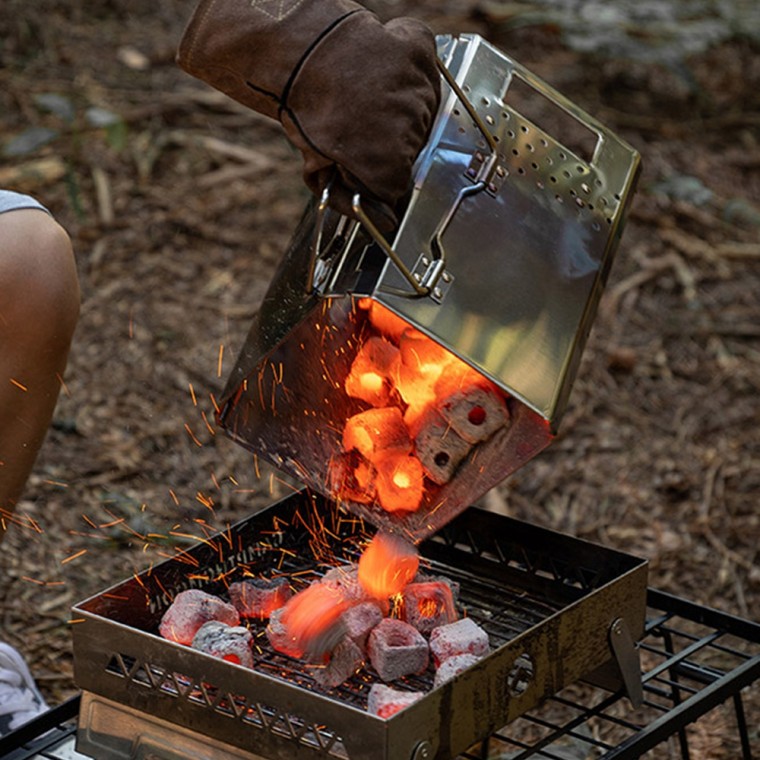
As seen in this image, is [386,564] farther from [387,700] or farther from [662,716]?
[662,716]

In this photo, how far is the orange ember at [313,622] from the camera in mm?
1579

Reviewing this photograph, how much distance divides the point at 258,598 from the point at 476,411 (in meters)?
0.40

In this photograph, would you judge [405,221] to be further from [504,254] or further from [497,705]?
[497,705]

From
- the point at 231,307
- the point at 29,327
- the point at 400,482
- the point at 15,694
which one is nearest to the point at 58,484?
the point at 231,307

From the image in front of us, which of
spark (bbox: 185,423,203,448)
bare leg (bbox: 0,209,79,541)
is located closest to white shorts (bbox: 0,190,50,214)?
bare leg (bbox: 0,209,79,541)

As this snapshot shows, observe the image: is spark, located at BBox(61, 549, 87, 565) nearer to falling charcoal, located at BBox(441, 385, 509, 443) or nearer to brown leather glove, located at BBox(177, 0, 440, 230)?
falling charcoal, located at BBox(441, 385, 509, 443)

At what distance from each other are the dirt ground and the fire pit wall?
718mm

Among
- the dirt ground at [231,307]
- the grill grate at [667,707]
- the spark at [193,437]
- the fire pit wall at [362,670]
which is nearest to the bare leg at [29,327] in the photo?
the fire pit wall at [362,670]

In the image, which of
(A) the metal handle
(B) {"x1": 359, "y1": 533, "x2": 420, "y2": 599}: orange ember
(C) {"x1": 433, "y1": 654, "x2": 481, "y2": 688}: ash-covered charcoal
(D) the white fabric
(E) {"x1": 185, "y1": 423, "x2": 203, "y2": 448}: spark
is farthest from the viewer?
(E) {"x1": 185, "y1": 423, "x2": 203, "y2": 448}: spark

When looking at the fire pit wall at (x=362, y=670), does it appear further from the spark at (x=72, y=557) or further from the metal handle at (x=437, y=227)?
the spark at (x=72, y=557)

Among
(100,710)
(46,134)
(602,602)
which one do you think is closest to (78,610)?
(100,710)

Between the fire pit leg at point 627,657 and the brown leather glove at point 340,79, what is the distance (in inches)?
24.5

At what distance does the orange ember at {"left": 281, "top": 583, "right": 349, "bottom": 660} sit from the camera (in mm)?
1579

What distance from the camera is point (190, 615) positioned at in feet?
5.25
